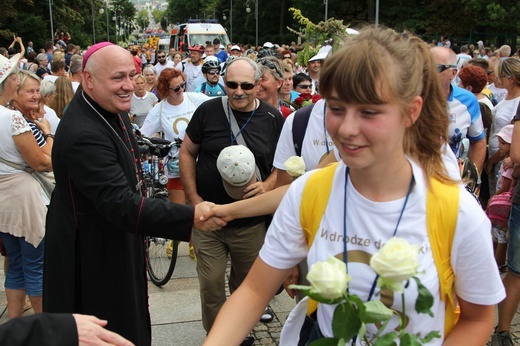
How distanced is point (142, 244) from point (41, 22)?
38.5 m

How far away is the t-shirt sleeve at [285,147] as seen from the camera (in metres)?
3.88

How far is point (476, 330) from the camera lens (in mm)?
1803

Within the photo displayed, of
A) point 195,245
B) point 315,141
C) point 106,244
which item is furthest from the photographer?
point 195,245

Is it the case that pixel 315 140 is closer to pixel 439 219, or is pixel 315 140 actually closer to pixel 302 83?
pixel 439 219

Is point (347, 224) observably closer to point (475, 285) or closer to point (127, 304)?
point (475, 285)

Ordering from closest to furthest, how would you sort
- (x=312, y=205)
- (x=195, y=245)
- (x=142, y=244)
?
(x=312, y=205)
(x=142, y=244)
(x=195, y=245)

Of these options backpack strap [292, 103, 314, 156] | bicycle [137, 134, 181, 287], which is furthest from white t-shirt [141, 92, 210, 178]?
backpack strap [292, 103, 314, 156]

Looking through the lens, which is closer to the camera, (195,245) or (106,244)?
(106,244)

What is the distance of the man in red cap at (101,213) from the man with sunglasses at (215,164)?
1039 mm

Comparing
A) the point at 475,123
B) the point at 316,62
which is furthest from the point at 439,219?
the point at 316,62

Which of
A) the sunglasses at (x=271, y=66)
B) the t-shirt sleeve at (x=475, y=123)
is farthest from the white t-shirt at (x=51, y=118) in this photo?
the t-shirt sleeve at (x=475, y=123)

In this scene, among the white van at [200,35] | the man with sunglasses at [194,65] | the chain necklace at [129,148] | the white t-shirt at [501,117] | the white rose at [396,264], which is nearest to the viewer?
the white rose at [396,264]

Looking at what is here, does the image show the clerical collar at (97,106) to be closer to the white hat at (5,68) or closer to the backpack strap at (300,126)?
the backpack strap at (300,126)

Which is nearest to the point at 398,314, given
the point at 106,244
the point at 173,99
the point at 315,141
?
the point at 106,244
